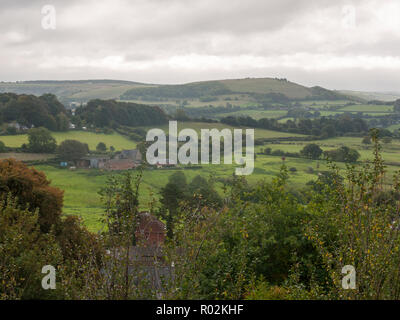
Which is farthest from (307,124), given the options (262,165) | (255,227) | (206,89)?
(206,89)

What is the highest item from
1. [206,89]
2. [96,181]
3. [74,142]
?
[206,89]

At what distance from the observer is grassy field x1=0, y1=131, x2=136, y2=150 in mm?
60344

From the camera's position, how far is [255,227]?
39.4 ft

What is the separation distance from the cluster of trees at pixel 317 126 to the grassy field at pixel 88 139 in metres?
26.4

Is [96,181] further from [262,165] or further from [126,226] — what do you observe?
[126,226]

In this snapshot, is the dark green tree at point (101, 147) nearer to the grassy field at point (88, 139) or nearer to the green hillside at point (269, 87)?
the grassy field at point (88, 139)

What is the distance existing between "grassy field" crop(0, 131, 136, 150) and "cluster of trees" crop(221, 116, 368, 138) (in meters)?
26.4

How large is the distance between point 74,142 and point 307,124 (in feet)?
158

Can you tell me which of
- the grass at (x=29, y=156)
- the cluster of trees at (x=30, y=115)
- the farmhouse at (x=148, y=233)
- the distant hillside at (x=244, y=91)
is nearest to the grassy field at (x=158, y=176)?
the grass at (x=29, y=156)

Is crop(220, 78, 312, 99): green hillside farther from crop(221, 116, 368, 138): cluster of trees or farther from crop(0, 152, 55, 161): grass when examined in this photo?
crop(0, 152, 55, 161): grass

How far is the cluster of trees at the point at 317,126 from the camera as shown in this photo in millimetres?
76925

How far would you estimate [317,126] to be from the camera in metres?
81.9
